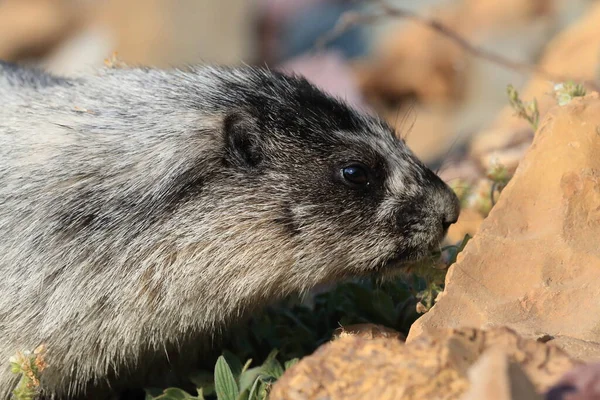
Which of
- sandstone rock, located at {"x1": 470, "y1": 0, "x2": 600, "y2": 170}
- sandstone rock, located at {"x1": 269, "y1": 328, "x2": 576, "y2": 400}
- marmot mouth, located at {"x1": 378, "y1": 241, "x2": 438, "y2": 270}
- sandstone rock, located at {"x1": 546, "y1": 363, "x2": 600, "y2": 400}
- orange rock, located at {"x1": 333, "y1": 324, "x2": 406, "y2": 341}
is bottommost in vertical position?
sandstone rock, located at {"x1": 546, "y1": 363, "x2": 600, "y2": 400}

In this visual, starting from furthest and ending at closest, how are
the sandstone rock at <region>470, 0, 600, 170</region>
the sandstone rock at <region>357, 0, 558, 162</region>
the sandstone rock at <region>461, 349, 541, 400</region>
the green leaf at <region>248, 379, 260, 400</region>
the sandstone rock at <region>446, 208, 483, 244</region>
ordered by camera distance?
1. the sandstone rock at <region>357, 0, 558, 162</region>
2. the sandstone rock at <region>470, 0, 600, 170</region>
3. the sandstone rock at <region>446, 208, 483, 244</region>
4. the green leaf at <region>248, 379, 260, 400</region>
5. the sandstone rock at <region>461, 349, 541, 400</region>

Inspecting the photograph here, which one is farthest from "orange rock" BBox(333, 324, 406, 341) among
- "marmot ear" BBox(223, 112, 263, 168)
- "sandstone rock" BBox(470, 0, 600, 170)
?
"sandstone rock" BBox(470, 0, 600, 170)

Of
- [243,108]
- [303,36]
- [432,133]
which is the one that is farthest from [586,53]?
[303,36]

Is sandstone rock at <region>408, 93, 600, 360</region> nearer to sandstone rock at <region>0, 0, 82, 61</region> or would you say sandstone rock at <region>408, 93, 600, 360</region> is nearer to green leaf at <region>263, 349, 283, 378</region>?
green leaf at <region>263, 349, 283, 378</region>

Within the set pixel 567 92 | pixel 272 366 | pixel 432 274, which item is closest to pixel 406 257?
pixel 432 274

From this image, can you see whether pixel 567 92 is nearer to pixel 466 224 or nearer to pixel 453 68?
pixel 466 224

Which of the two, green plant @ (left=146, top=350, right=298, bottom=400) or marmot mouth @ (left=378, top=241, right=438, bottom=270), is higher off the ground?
marmot mouth @ (left=378, top=241, right=438, bottom=270)

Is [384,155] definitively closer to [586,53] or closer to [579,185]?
[579,185]
